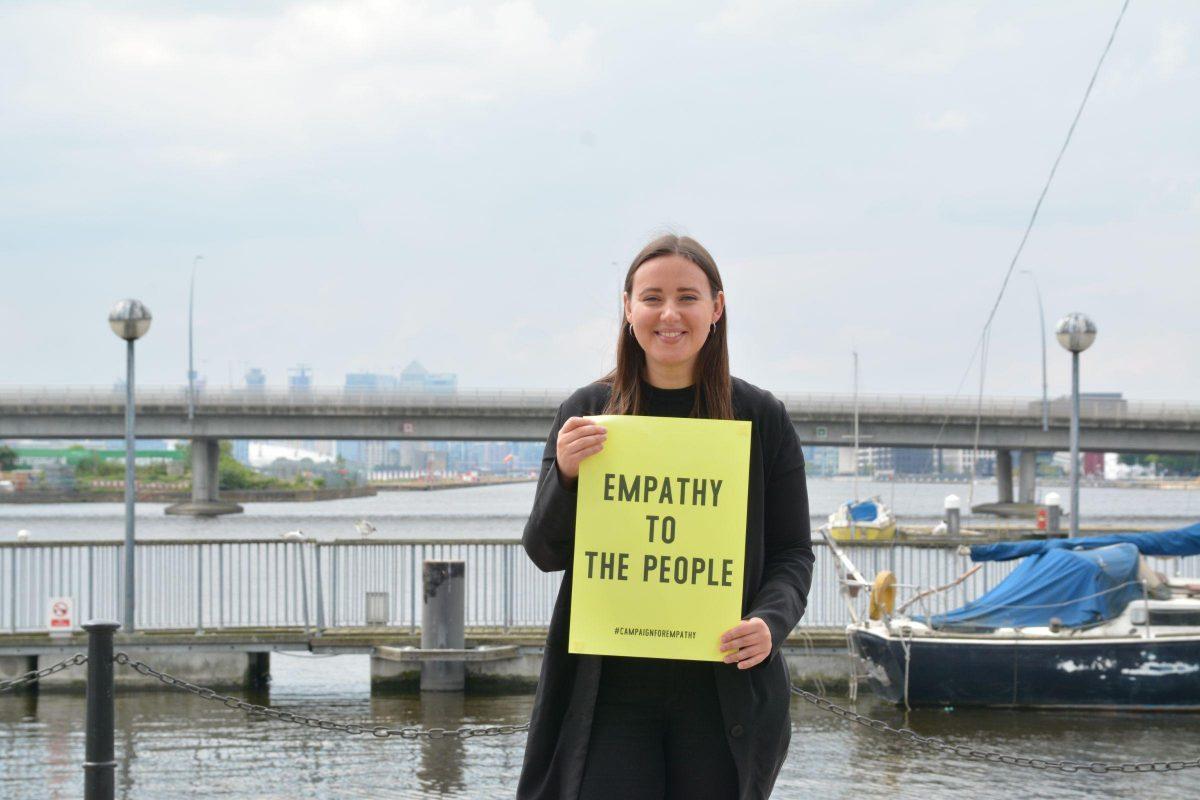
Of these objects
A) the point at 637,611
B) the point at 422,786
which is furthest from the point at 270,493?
the point at 637,611

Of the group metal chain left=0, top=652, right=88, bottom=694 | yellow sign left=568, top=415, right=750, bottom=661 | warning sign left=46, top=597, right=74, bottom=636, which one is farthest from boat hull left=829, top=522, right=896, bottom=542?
yellow sign left=568, top=415, right=750, bottom=661

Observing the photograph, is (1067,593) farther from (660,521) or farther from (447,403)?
(447,403)

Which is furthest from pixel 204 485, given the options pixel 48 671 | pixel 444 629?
pixel 48 671

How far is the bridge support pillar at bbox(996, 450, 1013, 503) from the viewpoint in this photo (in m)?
71.2

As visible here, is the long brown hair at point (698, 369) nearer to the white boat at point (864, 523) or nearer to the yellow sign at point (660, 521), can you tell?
the yellow sign at point (660, 521)

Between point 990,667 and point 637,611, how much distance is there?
1332 centimetres

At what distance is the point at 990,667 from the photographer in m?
16.0

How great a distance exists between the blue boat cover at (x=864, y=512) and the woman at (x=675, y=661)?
43338 millimetres

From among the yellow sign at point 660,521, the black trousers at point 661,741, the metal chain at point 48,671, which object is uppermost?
the yellow sign at point 660,521

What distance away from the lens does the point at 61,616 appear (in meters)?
16.5

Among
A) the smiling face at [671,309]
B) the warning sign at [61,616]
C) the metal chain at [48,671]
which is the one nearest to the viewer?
the smiling face at [671,309]

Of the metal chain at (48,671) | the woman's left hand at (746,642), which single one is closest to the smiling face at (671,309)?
the woman's left hand at (746,642)

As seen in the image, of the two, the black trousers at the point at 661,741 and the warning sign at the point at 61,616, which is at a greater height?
the black trousers at the point at 661,741

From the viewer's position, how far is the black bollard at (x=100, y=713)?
22.7ft
